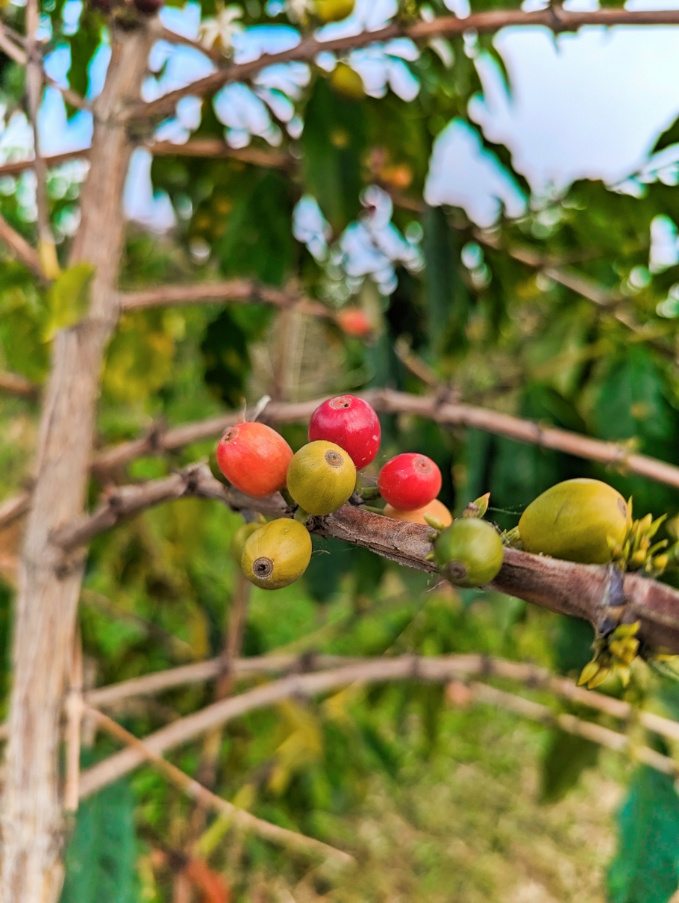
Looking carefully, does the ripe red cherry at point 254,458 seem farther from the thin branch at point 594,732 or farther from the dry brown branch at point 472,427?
the thin branch at point 594,732

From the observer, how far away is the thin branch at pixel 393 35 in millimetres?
579

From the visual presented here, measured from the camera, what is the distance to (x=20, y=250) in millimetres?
630

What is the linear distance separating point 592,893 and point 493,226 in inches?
67.8

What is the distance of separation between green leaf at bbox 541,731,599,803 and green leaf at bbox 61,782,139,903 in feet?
2.22

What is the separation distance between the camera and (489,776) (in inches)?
83.3

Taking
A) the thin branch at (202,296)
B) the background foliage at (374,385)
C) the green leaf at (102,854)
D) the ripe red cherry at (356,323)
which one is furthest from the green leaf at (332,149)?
the green leaf at (102,854)

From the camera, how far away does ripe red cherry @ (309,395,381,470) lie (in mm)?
276

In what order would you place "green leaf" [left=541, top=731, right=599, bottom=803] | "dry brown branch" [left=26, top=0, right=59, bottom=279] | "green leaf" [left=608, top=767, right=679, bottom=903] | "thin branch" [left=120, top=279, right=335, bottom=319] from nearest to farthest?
"dry brown branch" [left=26, top=0, right=59, bottom=279] → "green leaf" [left=608, top=767, right=679, bottom=903] → "thin branch" [left=120, top=279, right=335, bottom=319] → "green leaf" [left=541, top=731, right=599, bottom=803]

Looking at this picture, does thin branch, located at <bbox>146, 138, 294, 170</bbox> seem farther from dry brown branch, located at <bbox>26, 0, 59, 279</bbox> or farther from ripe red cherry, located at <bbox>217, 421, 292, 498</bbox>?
ripe red cherry, located at <bbox>217, 421, 292, 498</bbox>

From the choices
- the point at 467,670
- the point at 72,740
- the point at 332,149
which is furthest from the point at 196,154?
the point at 467,670

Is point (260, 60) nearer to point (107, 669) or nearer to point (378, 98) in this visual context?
point (378, 98)

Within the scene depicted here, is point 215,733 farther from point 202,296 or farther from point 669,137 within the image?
point 669,137

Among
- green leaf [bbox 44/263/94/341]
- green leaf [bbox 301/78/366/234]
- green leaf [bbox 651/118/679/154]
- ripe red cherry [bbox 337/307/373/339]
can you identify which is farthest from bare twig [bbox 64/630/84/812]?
green leaf [bbox 651/118/679/154]

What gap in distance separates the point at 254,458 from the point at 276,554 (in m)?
0.04
